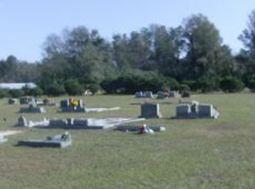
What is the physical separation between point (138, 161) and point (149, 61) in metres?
81.2

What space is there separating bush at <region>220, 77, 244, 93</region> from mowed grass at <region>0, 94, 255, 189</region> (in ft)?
128

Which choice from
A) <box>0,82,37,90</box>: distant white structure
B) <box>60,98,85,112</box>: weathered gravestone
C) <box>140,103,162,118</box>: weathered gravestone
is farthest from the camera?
<box>0,82,37,90</box>: distant white structure

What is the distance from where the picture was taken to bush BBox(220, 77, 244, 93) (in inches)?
2330

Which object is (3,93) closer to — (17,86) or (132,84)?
(132,84)

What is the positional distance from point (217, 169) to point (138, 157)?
2445 millimetres

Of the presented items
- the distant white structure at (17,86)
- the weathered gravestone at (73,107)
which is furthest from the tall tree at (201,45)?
the weathered gravestone at (73,107)

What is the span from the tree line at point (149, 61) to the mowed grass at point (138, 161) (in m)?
38.9

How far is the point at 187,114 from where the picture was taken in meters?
25.8

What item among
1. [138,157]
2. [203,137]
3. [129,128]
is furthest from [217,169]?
[129,128]

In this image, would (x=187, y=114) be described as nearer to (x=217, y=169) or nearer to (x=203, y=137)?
(x=203, y=137)

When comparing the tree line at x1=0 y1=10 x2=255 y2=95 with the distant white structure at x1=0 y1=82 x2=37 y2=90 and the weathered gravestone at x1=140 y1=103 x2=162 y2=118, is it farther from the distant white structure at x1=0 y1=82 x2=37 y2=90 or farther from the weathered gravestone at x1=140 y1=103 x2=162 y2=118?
the weathered gravestone at x1=140 y1=103 x2=162 y2=118

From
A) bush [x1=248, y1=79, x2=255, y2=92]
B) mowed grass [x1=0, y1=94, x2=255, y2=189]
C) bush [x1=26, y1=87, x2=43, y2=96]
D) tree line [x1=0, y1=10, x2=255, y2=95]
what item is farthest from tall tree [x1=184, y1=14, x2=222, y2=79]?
mowed grass [x1=0, y1=94, x2=255, y2=189]

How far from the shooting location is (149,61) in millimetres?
94750

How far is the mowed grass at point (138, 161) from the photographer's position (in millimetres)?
11461
